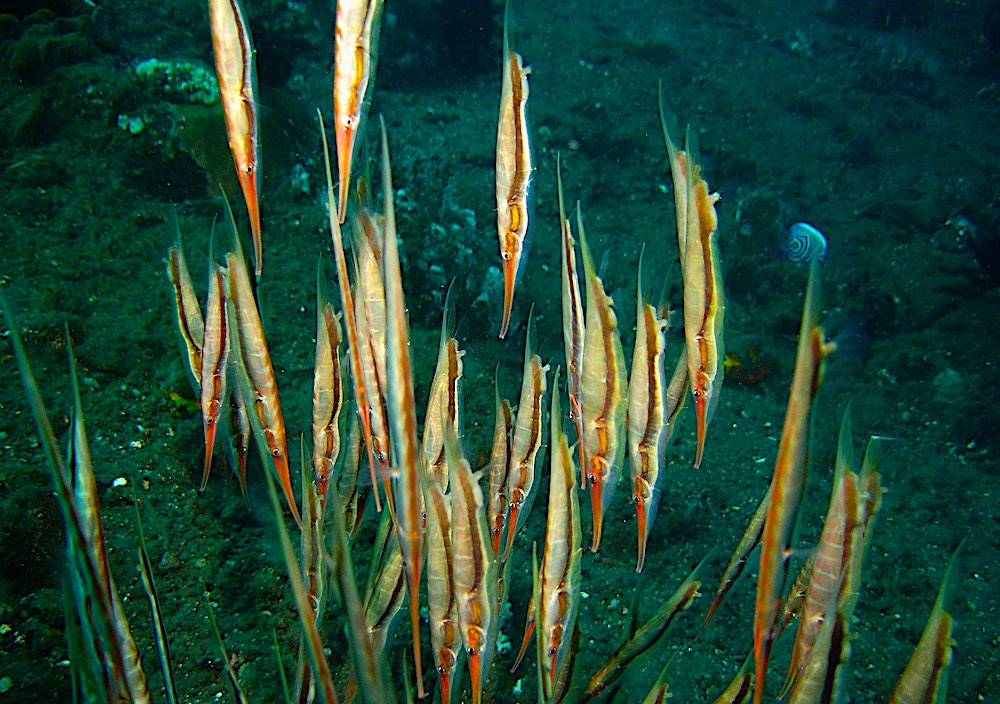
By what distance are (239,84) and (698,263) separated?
163cm

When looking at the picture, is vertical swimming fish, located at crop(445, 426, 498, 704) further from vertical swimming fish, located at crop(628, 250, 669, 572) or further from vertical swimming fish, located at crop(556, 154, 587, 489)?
vertical swimming fish, located at crop(628, 250, 669, 572)

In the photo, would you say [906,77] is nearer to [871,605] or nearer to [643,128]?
[643,128]

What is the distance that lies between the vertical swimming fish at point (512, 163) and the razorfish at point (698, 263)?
19.4 inches

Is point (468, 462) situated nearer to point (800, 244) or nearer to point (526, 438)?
point (526, 438)

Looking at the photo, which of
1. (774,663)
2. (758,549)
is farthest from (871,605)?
(758,549)

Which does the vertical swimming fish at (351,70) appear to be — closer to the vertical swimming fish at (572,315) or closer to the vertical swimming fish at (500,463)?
the vertical swimming fish at (572,315)

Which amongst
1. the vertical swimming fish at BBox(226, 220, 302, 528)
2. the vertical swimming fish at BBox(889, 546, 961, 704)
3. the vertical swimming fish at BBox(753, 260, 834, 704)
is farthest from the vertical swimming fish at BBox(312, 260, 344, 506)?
the vertical swimming fish at BBox(889, 546, 961, 704)

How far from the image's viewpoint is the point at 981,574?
462cm

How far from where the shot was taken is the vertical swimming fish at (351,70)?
1.66 m

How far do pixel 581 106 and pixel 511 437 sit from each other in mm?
10462

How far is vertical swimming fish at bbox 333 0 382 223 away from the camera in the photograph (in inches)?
65.4

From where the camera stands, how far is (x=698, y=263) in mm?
2119

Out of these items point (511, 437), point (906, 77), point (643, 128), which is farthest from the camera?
point (906, 77)

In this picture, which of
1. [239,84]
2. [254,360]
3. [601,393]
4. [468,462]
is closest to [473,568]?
[468,462]
